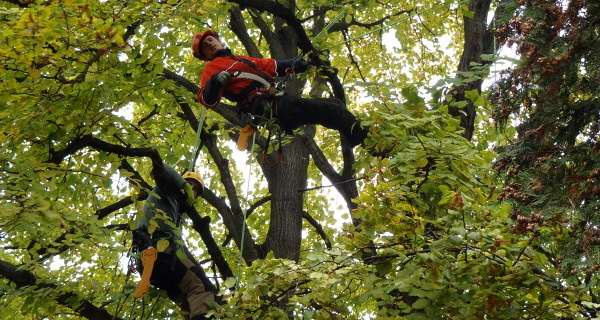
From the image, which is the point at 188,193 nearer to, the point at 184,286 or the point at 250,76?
the point at 184,286

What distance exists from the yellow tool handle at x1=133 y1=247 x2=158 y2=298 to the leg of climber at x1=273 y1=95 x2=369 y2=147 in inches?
61.5

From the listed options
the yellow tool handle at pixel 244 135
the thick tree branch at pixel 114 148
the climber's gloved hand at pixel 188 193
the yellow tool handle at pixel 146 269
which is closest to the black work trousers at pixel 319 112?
the yellow tool handle at pixel 244 135

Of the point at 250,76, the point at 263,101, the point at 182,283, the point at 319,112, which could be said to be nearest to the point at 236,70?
the point at 250,76

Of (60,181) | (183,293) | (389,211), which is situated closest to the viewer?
(389,211)

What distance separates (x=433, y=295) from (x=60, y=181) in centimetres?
378

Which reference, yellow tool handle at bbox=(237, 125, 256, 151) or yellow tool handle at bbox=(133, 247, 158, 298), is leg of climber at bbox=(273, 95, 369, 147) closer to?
yellow tool handle at bbox=(237, 125, 256, 151)

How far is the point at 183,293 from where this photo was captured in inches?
213

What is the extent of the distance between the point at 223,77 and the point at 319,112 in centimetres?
85

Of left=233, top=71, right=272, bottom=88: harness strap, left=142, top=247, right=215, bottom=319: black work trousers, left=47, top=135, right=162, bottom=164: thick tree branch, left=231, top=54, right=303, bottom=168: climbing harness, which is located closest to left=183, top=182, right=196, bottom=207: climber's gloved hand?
left=47, top=135, right=162, bottom=164: thick tree branch

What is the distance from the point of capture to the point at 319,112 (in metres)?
5.58

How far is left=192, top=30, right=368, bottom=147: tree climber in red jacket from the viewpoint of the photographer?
5.52m

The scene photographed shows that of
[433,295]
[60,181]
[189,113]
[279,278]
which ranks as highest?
[189,113]

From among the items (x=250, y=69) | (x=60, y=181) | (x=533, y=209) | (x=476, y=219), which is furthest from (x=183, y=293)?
(x=533, y=209)

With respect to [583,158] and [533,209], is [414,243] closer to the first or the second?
[533,209]
